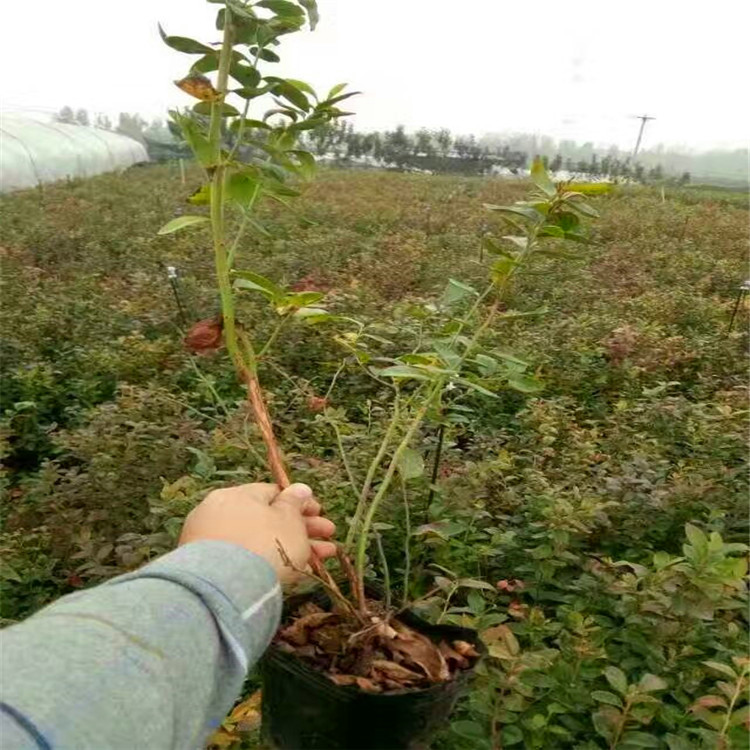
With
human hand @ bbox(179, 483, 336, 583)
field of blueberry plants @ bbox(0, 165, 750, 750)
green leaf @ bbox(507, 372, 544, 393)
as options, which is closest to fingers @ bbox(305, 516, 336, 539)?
human hand @ bbox(179, 483, 336, 583)

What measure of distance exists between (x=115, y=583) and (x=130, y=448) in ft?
4.19

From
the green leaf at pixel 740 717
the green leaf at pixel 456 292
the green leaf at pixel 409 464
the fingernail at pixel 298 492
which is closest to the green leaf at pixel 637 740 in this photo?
the green leaf at pixel 740 717

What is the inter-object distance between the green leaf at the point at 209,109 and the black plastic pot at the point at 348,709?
0.71 m

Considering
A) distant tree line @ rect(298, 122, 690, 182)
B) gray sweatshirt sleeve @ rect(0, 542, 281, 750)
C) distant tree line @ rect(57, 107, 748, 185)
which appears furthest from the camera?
distant tree line @ rect(298, 122, 690, 182)

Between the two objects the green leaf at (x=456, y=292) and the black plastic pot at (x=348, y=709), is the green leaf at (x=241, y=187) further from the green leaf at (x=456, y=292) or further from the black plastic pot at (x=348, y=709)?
the black plastic pot at (x=348, y=709)

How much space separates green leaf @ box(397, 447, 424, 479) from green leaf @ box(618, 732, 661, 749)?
1.55 feet

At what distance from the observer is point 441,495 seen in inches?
58.8

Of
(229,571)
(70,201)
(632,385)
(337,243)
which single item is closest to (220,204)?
(229,571)

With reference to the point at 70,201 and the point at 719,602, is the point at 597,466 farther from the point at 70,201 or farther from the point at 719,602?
the point at 70,201

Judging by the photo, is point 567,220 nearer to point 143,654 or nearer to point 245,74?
point 245,74

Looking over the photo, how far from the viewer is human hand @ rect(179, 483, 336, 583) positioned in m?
0.81

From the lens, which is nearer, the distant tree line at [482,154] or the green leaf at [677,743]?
the green leaf at [677,743]

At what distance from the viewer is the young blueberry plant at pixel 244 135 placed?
933 millimetres

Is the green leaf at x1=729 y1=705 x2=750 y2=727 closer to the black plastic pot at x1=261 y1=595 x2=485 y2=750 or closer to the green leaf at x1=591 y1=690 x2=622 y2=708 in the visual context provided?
the green leaf at x1=591 y1=690 x2=622 y2=708
